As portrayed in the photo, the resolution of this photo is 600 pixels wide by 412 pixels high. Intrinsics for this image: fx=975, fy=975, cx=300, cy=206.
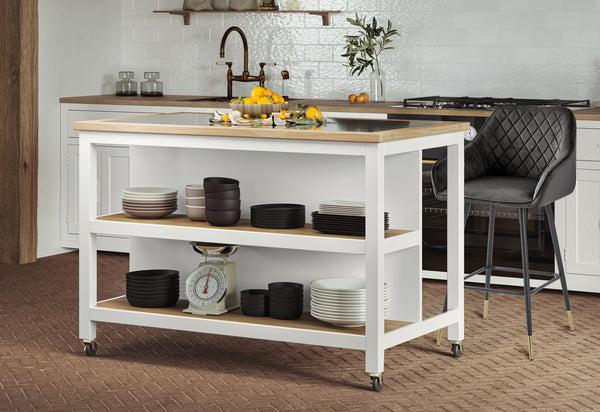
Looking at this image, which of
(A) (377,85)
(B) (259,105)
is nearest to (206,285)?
(B) (259,105)

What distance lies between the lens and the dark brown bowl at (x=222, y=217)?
14.0 feet

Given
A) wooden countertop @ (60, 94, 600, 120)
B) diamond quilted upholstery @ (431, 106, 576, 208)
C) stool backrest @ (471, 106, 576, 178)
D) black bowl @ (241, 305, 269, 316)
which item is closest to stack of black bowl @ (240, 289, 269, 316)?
black bowl @ (241, 305, 269, 316)

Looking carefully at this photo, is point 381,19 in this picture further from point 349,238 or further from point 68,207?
point 349,238

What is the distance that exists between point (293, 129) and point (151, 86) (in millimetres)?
3355

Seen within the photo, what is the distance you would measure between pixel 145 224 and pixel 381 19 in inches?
123

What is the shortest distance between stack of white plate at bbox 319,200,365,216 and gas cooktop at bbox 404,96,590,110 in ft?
6.87

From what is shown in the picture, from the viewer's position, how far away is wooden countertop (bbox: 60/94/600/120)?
229 inches

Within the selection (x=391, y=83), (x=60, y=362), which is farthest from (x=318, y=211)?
(x=391, y=83)

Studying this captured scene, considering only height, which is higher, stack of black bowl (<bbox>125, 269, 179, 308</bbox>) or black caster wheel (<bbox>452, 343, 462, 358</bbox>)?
stack of black bowl (<bbox>125, 269, 179, 308</bbox>)

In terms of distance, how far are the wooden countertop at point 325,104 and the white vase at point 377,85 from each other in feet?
0.40

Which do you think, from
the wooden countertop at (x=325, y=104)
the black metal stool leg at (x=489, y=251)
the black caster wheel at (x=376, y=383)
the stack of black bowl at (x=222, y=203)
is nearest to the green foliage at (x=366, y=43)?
the wooden countertop at (x=325, y=104)

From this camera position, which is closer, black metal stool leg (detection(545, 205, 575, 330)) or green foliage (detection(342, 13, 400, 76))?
black metal stool leg (detection(545, 205, 575, 330))

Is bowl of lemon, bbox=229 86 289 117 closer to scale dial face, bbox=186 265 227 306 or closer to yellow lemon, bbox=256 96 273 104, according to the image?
yellow lemon, bbox=256 96 273 104

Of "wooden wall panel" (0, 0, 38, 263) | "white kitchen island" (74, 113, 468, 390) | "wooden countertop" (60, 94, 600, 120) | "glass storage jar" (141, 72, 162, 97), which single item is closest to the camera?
"white kitchen island" (74, 113, 468, 390)
